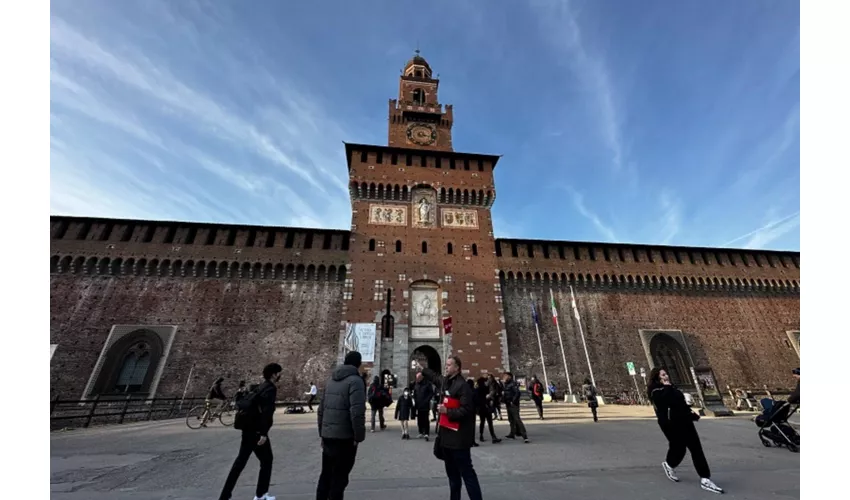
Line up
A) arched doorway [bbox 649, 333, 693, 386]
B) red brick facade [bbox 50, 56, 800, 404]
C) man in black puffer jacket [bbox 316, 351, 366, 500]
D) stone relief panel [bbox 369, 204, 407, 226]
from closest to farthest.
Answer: man in black puffer jacket [bbox 316, 351, 366, 500] < red brick facade [bbox 50, 56, 800, 404] < arched doorway [bbox 649, 333, 693, 386] < stone relief panel [bbox 369, 204, 407, 226]

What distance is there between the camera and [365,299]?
75.3ft

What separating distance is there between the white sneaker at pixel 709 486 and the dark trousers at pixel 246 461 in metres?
5.67

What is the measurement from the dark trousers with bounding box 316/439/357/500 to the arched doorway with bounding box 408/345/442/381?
59.0 ft

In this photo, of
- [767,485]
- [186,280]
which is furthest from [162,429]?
[767,485]

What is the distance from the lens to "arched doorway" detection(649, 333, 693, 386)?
83.0 feet

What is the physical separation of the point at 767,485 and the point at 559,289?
22276mm

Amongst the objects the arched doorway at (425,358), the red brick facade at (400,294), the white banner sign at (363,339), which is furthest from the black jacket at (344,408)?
the arched doorway at (425,358)

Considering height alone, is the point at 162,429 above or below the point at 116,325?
below

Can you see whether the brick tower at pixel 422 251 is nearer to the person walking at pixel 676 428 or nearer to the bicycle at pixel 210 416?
the bicycle at pixel 210 416

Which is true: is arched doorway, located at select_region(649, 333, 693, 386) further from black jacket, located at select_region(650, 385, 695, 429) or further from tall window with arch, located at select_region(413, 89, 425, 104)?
tall window with arch, located at select_region(413, 89, 425, 104)

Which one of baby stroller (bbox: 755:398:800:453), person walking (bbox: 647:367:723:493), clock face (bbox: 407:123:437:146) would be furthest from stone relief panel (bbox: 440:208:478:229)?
person walking (bbox: 647:367:723:493)

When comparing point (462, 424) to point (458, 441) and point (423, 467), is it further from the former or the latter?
point (423, 467)

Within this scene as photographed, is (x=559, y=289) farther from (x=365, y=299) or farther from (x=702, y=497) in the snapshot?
(x=702, y=497)

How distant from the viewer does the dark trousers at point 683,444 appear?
497cm
